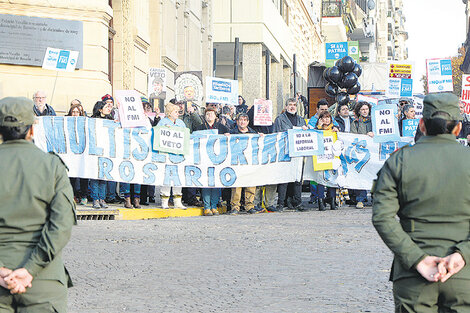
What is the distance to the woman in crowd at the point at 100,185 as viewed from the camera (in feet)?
49.7

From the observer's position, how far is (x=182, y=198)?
17438 mm

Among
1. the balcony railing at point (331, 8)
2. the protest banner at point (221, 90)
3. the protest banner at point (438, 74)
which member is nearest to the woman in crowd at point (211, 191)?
the protest banner at point (221, 90)

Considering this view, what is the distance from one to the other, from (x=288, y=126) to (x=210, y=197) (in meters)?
2.06

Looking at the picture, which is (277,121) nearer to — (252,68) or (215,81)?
(215,81)

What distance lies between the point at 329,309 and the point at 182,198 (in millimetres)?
10470

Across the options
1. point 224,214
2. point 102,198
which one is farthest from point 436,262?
point 224,214

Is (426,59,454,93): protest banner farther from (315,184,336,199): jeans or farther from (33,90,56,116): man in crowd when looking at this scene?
(33,90,56,116): man in crowd

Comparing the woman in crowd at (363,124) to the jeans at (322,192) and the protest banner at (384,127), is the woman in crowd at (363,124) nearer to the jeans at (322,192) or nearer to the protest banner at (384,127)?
the protest banner at (384,127)

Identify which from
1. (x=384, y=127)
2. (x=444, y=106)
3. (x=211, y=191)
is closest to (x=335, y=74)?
(x=384, y=127)

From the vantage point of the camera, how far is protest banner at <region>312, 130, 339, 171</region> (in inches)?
677

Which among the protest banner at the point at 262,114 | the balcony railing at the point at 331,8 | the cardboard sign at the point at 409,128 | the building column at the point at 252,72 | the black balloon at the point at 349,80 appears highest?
the balcony railing at the point at 331,8

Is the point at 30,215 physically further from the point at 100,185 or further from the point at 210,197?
the point at 210,197

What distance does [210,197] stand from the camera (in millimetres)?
16766

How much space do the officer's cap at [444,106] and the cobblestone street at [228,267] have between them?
2.89 meters
